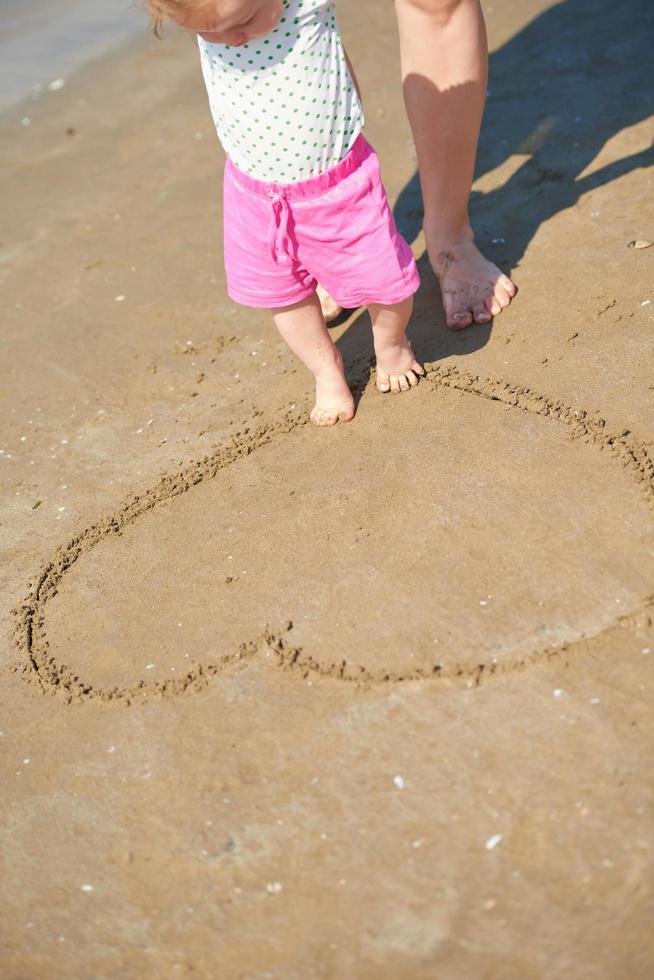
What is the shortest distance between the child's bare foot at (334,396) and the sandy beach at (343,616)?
60 mm

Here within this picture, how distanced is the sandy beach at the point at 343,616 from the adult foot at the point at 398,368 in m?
0.05

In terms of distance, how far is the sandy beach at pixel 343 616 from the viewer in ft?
6.43

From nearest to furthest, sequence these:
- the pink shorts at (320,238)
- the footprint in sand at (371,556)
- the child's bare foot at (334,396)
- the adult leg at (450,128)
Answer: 1. the footprint in sand at (371,556)
2. the pink shorts at (320,238)
3. the child's bare foot at (334,396)
4. the adult leg at (450,128)

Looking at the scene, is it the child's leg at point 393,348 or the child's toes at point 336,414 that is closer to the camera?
the child's leg at point 393,348

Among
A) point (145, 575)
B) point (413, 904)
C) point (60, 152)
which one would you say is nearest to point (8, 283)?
point (60, 152)

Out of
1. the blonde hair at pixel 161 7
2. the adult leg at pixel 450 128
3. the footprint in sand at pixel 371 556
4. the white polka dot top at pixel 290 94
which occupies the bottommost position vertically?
the footprint in sand at pixel 371 556

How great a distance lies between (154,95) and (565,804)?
4577mm

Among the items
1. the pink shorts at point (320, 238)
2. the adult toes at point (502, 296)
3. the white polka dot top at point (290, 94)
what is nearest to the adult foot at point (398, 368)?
the pink shorts at point (320, 238)

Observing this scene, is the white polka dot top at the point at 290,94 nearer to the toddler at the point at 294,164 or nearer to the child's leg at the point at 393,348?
the toddler at the point at 294,164

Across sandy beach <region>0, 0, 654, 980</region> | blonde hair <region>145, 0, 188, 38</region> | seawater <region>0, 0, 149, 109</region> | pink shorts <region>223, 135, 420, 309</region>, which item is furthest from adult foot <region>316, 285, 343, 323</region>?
seawater <region>0, 0, 149, 109</region>

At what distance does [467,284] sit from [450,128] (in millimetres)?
482

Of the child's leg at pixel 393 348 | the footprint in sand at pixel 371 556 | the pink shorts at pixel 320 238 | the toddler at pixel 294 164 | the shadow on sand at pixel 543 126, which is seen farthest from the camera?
the shadow on sand at pixel 543 126

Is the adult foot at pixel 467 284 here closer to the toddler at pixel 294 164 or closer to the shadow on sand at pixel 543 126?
the shadow on sand at pixel 543 126

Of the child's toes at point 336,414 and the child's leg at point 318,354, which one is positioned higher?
the child's leg at point 318,354
